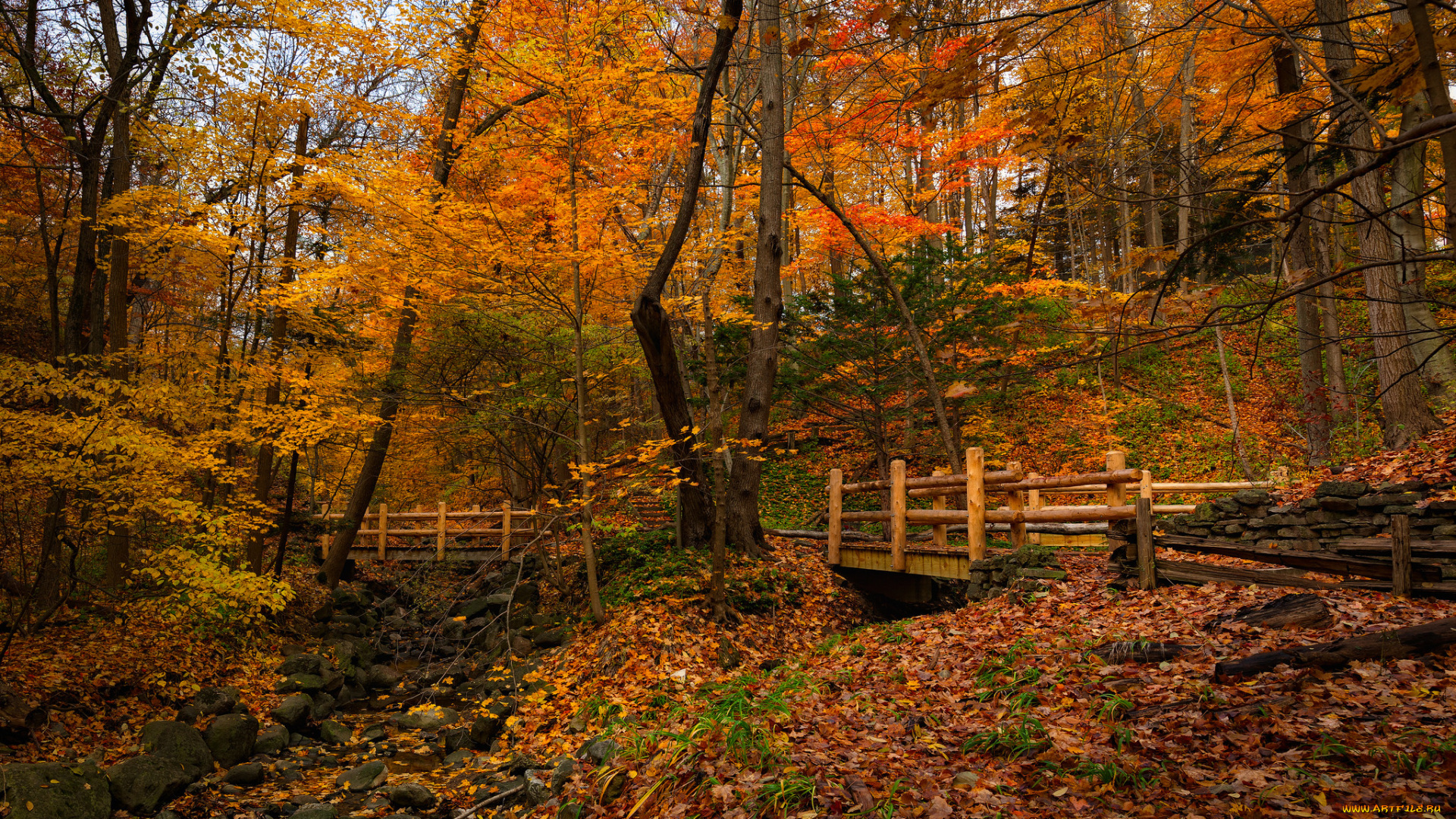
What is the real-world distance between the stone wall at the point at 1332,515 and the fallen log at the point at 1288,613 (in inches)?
41.2

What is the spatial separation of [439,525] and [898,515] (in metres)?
9.66

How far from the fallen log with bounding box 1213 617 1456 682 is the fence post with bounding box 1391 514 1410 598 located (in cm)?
114

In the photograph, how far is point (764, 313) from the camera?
9.73 metres

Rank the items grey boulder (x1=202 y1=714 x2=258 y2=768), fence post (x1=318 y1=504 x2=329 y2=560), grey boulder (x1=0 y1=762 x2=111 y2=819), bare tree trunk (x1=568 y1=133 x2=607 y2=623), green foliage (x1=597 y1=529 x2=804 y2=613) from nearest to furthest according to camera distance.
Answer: grey boulder (x1=0 y1=762 x2=111 y2=819), grey boulder (x1=202 y1=714 x2=258 y2=768), bare tree trunk (x1=568 y1=133 x2=607 y2=623), green foliage (x1=597 y1=529 x2=804 y2=613), fence post (x1=318 y1=504 x2=329 y2=560)

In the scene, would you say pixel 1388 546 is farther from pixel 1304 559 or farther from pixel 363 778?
pixel 363 778

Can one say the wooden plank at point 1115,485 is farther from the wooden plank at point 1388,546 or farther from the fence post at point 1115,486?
the wooden plank at point 1388,546

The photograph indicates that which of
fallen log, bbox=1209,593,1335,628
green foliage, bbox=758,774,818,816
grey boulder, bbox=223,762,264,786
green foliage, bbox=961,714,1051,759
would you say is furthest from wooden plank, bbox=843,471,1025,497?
grey boulder, bbox=223,762,264,786

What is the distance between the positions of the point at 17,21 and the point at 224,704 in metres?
7.75

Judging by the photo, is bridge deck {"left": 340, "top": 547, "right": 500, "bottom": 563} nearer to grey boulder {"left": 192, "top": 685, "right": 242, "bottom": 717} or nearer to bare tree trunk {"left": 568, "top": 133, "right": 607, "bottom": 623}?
grey boulder {"left": 192, "top": 685, "right": 242, "bottom": 717}

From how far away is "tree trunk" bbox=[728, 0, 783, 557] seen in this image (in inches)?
381

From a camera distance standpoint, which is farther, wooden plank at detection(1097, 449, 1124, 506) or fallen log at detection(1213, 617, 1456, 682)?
wooden plank at detection(1097, 449, 1124, 506)

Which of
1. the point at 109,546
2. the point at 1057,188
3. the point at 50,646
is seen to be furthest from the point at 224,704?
the point at 1057,188

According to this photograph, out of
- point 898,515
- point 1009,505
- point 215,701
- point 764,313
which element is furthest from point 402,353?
point 1009,505

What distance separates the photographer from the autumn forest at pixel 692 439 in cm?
379
